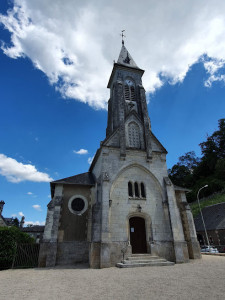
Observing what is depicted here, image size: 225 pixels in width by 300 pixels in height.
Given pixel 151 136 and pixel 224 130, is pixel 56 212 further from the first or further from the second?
pixel 224 130

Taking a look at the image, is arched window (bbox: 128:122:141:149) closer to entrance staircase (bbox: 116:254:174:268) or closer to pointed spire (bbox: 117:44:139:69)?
entrance staircase (bbox: 116:254:174:268)

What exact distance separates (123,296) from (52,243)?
409 inches

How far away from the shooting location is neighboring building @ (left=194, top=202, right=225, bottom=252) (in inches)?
1102

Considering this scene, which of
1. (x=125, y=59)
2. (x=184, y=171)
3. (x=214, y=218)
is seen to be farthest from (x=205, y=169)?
(x=125, y=59)

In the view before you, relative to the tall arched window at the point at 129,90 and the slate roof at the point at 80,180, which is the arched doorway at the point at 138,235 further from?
the tall arched window at the point at 129,90

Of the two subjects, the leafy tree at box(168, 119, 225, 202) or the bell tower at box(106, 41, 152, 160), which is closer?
the bell tower at box(106, 41, 152, 160)

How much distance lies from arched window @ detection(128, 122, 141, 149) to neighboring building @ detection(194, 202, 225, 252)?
66.4 ft

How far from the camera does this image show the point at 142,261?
12648 millimetres

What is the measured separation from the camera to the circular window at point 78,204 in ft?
54.7

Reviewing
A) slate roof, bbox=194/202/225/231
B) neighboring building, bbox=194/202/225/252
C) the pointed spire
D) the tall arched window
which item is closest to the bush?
the tall arched window

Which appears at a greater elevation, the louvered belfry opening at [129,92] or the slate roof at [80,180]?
the louvered belfry opening at [129,92]

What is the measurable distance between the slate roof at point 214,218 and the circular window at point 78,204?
2413cm

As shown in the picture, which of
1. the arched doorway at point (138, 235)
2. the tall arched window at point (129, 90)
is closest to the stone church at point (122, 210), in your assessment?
the arched doorway at point (138, 235)

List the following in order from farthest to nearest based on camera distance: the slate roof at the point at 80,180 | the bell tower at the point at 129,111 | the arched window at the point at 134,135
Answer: the arched window at the point at 134,135
the bell tower at the point at 129,111
the slate roof at the point at 80,180
